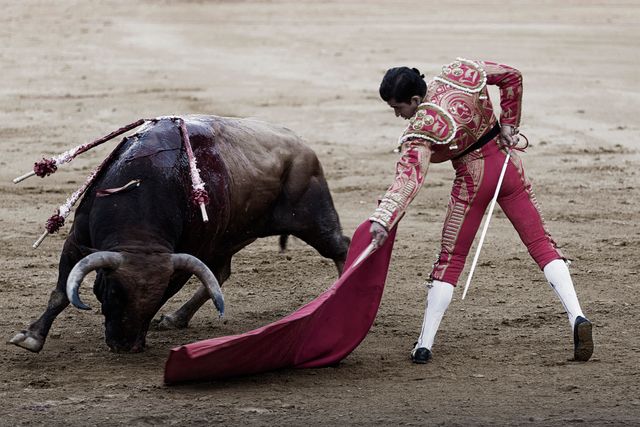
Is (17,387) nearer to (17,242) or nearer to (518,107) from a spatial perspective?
(518,107)

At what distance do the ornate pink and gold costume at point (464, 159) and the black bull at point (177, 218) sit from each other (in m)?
1.06

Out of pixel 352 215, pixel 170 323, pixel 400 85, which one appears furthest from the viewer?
pixel 352 215

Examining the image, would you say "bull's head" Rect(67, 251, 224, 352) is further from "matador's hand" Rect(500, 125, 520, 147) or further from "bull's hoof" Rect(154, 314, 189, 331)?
"matador's hand" Rect(500, 125, 520, 147)

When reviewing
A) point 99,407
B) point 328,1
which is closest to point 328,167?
point 99,407

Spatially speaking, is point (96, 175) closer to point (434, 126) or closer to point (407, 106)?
point (407, 106)

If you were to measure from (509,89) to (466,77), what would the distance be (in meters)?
0.29

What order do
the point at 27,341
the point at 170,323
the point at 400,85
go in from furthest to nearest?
the point at 170,323
the point at 27,341
the point at 400,85

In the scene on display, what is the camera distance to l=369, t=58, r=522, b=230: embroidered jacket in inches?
228

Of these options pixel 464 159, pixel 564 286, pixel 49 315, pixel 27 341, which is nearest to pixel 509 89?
pixel 464 159

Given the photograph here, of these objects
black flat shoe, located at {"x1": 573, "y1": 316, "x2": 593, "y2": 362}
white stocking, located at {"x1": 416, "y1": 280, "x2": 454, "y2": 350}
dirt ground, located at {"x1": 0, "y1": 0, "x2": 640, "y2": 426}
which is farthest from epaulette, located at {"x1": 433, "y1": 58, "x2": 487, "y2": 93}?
dirt ground, located at {"x1": 0, "y1": 0, "x2": 640, "y2": 426}

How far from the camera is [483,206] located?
6.16 metres

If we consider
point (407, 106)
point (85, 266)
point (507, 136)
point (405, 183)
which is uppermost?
point (407, 106)

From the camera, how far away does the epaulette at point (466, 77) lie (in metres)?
5.94

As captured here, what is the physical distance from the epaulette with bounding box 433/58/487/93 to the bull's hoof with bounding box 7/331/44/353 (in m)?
2.42
